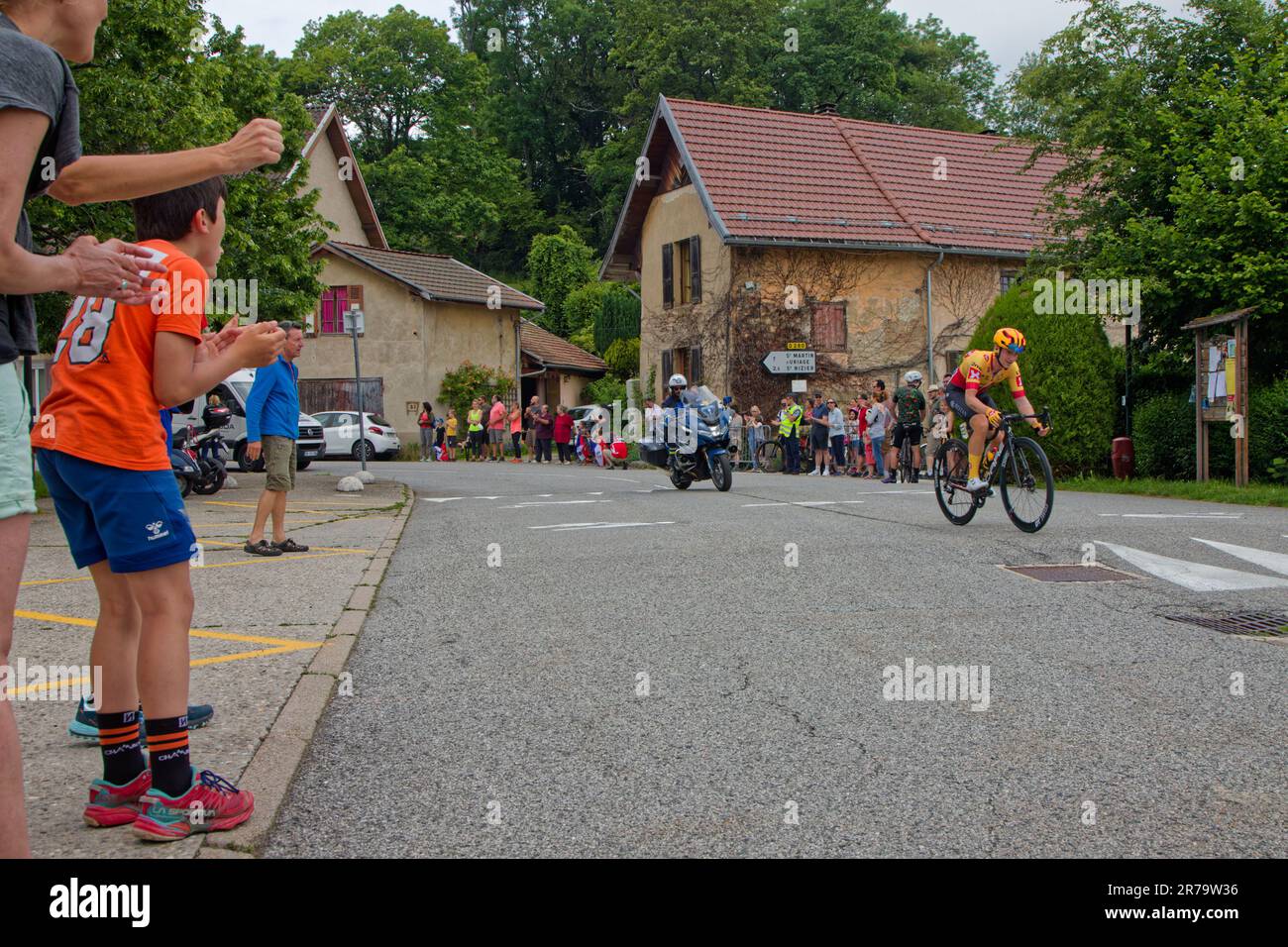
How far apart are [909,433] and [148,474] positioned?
63.7ft

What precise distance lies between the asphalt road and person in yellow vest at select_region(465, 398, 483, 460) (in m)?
29.9

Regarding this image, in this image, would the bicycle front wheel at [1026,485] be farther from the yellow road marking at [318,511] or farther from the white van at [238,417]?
the white van at [238,417]

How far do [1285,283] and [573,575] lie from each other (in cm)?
1291

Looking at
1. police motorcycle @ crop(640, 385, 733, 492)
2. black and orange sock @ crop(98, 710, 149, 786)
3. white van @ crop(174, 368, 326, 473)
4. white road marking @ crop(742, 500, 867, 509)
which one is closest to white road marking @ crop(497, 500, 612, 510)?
white road marking @ crop(742, 500, 867, 509)

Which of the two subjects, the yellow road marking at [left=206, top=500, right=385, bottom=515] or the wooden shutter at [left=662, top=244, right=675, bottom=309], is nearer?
the yellow road marking at [left=206, top=500, right=385, bottom=515]

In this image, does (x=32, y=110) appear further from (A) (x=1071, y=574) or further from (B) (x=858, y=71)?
(B) (x=858, y=71)

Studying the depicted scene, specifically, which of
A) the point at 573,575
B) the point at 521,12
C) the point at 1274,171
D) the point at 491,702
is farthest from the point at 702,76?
the point at 491,702

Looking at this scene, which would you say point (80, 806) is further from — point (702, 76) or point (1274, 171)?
point (702, 76)

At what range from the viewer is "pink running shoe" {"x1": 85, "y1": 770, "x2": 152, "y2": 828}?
3.61 m

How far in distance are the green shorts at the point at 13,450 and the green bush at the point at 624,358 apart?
1933 inches

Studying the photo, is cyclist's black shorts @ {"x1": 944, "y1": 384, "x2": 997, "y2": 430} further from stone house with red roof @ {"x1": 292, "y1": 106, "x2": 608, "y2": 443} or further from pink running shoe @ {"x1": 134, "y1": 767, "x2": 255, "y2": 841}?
stone house with red roof @ {"x1": 292, "y1": 106, "x2": 608, "y2": 443}

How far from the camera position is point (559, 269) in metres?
62.5

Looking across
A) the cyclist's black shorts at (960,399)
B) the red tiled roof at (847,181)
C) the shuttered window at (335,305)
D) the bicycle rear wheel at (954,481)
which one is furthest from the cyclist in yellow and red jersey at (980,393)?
the shuttered window at (335,305)

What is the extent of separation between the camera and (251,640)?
654 cm
